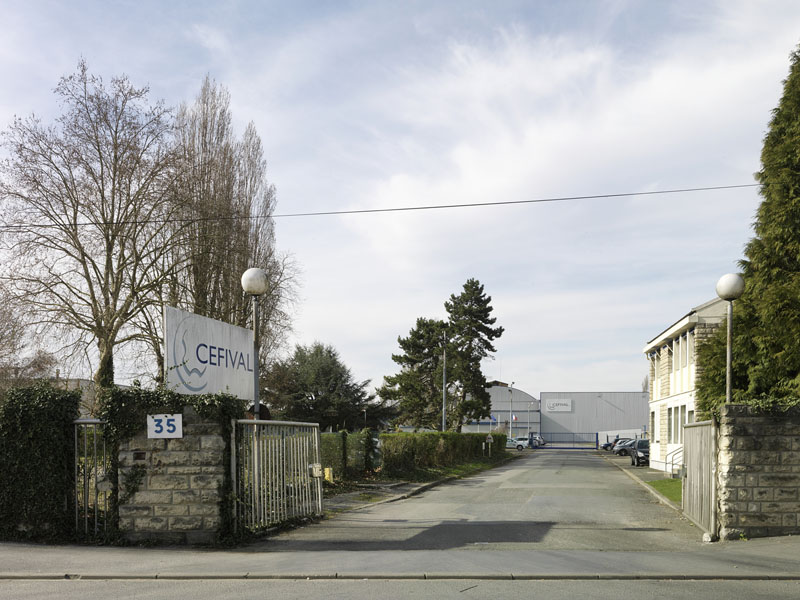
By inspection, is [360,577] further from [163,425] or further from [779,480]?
[779,480]

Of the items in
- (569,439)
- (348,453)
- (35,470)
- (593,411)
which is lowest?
(569,439)

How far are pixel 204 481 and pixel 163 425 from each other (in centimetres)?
92

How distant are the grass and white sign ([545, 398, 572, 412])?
266ft

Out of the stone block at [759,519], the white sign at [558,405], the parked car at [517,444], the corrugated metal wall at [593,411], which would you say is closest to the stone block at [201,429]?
the stone block at [759,519]

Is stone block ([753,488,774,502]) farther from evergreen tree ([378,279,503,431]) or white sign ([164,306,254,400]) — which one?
evergreen tree ([378,279,503,431])

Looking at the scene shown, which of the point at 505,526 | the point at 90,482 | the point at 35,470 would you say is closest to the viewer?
the point at 35,470

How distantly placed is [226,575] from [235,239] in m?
27.1

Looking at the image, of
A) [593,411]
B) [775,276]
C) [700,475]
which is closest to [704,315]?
[775,276]

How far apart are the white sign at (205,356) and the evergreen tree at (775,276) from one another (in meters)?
10.2

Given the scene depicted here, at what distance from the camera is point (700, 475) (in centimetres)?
1273

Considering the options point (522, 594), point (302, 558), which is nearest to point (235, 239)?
point (302, 558)

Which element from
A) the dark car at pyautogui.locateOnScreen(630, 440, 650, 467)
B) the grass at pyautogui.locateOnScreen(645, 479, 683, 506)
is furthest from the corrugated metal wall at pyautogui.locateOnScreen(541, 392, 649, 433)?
the grass at pyautogui.locateOnScreen(645, 479, 683, 506)

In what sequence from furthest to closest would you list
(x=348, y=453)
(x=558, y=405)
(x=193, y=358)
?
(x=558, y=405), (x=348, y=453), (x=193, y=358)

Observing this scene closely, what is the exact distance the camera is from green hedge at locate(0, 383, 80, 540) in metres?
10.5
